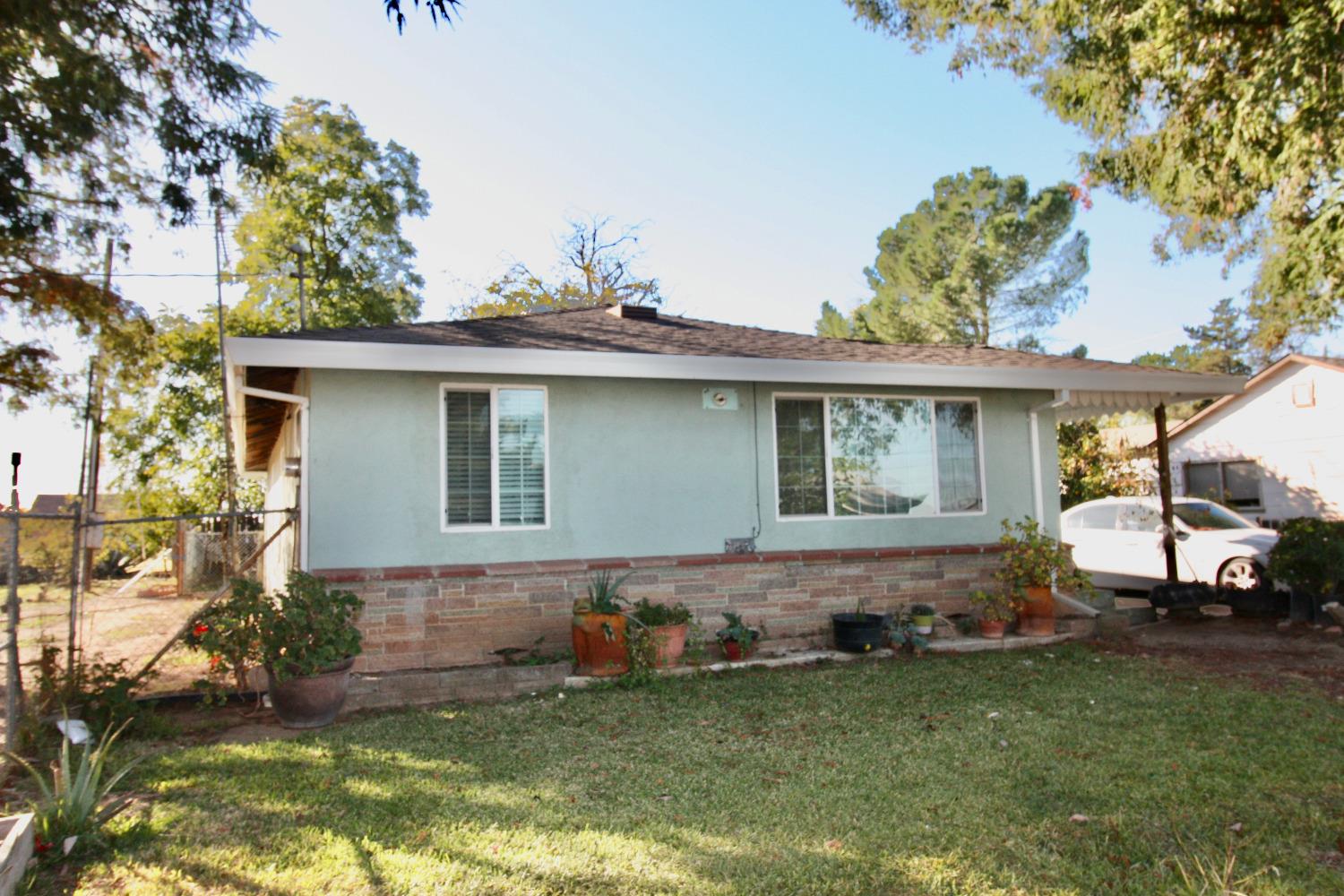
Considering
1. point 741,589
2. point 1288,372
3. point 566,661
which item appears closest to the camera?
point 566,661

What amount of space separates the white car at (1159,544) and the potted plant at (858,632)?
580cm

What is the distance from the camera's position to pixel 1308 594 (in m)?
9.47

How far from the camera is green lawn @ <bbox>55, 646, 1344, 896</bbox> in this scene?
342 centimetres

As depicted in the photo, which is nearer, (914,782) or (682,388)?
(914,782)

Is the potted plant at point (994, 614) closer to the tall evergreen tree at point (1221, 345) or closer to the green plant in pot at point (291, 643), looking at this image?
the green plant in pot at point (291, 643)

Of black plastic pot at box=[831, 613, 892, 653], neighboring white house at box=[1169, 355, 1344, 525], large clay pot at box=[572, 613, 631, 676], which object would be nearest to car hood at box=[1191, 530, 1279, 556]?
neighboring white house at box=[1169, 355, 1344, 525]

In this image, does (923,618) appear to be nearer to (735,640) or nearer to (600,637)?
(735,640)

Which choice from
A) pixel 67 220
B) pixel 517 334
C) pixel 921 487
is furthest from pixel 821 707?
pixel 67 220

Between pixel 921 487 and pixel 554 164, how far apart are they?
971cm

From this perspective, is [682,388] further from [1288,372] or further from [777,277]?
[777,277]

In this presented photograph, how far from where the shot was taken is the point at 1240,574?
37.1 ft

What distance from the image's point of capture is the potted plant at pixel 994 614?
27.5ft

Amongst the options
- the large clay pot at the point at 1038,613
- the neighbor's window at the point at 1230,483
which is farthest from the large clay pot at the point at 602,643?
the neighbor's window at the point at 1230,483

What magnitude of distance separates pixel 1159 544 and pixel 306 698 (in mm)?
11086
